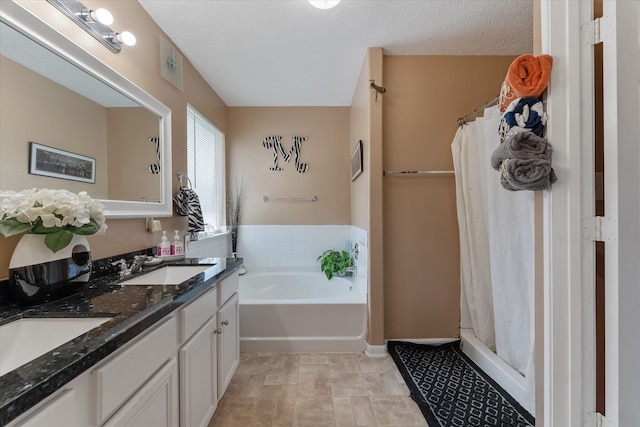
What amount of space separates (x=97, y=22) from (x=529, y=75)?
1.96m

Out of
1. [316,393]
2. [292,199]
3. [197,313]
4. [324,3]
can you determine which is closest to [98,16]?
[324,3]

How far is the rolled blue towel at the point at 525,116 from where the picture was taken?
0.96m

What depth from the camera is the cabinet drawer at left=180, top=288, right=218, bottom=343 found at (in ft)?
3.70

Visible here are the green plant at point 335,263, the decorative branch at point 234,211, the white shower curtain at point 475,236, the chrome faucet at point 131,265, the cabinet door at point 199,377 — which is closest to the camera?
the cabinet door at point 199,377

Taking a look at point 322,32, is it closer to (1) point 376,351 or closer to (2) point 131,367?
(2) point 131,367

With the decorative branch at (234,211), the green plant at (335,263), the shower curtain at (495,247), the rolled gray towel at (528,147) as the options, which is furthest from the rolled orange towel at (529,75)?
the decorative branch at (234,211)

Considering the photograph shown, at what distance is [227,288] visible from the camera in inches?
64.7

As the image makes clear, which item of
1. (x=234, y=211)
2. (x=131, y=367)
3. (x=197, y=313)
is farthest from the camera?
(x=234, y=211)

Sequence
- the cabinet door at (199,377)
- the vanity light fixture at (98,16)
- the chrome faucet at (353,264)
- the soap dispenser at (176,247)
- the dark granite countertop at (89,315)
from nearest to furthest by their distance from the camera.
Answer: the dark granite countertop at (89,315), the cabinet door at (199,377), the vanity light fixture at (98,16), the soap dispenser at (176,247), the chrome faucet at (353,264)

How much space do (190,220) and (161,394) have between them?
1.43m

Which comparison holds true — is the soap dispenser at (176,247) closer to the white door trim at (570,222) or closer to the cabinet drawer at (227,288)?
the cabinet drawer at (227,288)

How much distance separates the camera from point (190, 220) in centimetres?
217

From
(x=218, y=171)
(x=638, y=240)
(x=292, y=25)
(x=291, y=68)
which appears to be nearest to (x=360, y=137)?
(x=291, y=68)

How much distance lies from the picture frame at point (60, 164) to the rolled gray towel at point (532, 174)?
1.81 meters
